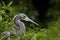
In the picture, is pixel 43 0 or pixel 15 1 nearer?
pixel 15 1

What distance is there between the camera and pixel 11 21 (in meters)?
2.91

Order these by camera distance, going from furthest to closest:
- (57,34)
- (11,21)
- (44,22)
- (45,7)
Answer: (45,7) < (44,22) < (57,34) < (11,21)

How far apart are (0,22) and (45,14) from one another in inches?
118

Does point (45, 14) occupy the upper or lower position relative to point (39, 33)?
upper

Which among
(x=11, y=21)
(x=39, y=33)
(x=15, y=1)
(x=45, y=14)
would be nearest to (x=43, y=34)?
(x=39, y=33)

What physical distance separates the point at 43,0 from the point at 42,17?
425 mm

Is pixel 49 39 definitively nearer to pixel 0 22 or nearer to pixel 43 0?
pixel 0 22

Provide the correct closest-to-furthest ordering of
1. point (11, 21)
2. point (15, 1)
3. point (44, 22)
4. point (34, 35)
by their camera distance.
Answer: point (34, 35) < point (11, 21) < point (15, 1) < point (44, 22)

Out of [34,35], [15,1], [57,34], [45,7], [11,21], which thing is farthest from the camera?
[45,7]

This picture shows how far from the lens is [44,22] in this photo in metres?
5.42

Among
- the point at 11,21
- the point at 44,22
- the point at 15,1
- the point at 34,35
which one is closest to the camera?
the point at 34,35

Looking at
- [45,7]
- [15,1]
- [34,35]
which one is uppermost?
[45,7]

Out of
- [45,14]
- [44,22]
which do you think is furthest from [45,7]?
[44,22]

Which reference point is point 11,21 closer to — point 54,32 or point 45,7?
point 54,32
